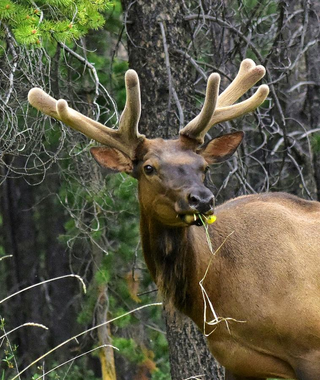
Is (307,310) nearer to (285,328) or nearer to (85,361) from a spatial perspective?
(285,328)

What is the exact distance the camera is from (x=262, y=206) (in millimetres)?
6715

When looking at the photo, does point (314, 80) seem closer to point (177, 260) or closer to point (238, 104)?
point (238, 104)

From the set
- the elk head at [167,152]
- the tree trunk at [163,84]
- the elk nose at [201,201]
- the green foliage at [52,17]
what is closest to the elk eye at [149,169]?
the elk head at [167,152]

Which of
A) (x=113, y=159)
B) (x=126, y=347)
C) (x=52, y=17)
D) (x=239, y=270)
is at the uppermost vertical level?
(x=52, y=17)

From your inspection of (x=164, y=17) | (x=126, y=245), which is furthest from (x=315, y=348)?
(x=126, y=245)

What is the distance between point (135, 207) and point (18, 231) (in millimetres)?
7408

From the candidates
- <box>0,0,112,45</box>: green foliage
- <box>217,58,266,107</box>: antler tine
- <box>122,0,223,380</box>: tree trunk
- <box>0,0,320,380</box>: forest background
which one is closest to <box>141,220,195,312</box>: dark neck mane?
<box>0,0,320,380</box>: forest background

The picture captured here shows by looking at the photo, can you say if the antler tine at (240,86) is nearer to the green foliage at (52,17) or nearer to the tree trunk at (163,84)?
the tree trunk at (163,84)

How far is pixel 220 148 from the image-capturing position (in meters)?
6.63

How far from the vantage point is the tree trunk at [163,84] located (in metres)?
8.09

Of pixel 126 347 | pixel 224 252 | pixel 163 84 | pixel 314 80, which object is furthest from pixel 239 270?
pixel 314 80

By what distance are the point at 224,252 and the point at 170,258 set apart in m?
0.46

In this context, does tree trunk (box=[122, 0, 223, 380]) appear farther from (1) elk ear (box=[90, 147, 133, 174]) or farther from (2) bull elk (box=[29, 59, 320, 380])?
(1) elk ear (box=[90, 147, 133, 174])

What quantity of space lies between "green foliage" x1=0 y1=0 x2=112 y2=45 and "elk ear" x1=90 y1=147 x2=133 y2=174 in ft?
3.67
